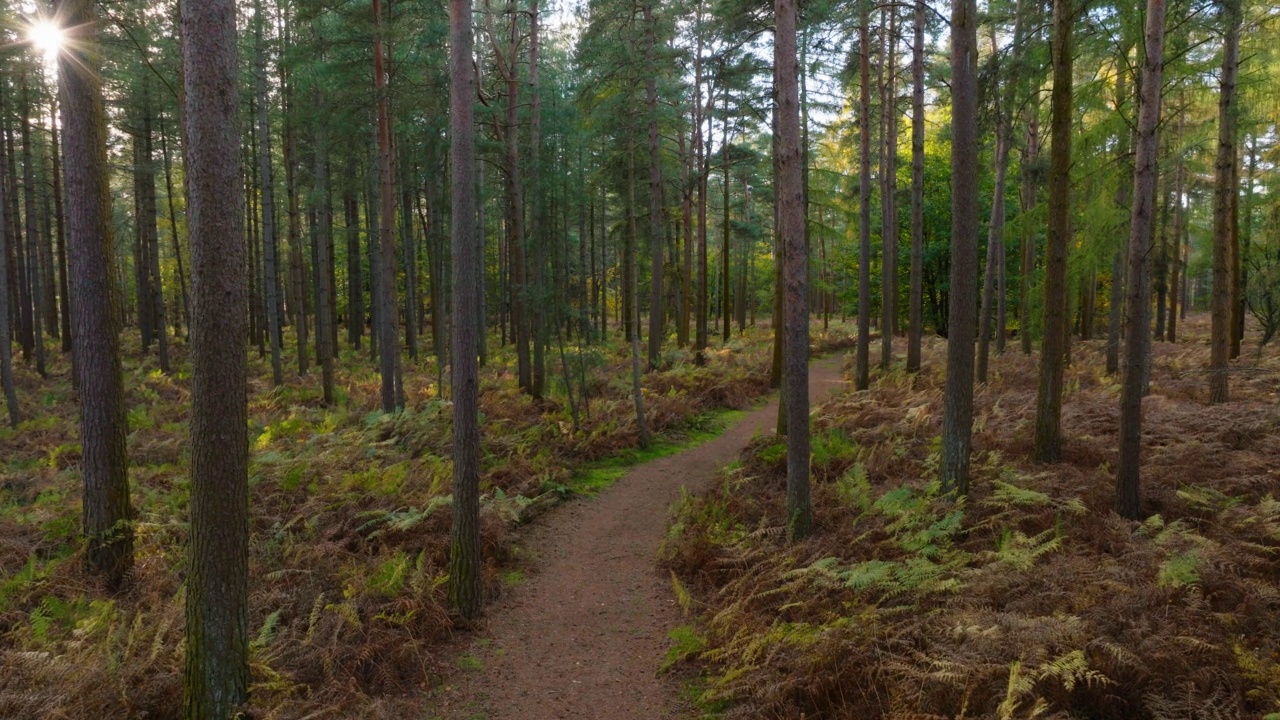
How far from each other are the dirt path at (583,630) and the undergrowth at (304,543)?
0.45 m

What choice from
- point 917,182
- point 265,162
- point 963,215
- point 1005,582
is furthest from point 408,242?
point 1005,582

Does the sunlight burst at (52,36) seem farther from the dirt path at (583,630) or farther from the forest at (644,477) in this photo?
the dirt path at (583,630)

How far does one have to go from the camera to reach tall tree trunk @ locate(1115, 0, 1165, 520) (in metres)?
6.93

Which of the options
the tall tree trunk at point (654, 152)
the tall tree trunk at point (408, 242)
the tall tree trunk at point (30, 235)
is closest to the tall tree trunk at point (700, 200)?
the tall tree trunk at point (654, 152)

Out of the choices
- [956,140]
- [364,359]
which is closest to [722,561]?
[956,140]

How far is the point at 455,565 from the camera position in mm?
6867

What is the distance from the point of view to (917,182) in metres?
15.3

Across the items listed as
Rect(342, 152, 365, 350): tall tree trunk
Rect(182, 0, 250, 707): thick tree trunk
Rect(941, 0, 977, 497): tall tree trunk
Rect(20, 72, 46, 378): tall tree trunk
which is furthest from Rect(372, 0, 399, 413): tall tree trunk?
Rect(342, 152, 365, 350): tall tree trunk

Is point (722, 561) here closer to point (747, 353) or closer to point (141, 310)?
point (747, 353)

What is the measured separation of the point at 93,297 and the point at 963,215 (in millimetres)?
9130

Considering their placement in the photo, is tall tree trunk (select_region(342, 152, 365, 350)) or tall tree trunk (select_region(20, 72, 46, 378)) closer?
tall tree trunk (select_region(20, 72, 46, 378))

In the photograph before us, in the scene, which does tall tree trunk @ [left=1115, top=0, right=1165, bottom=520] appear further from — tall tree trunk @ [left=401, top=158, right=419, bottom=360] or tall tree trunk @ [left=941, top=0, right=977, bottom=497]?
tall tree trunk @ [left=401, top=158, right=419, bottom=360]

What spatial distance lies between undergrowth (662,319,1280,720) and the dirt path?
1.59ft

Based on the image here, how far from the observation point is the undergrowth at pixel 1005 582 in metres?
4.17
